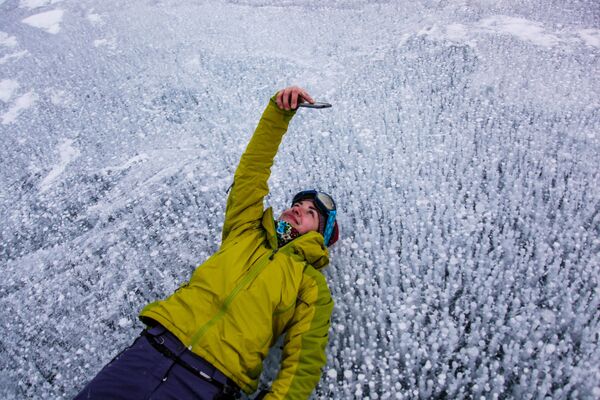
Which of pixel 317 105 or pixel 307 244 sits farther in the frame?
pixel 307 244

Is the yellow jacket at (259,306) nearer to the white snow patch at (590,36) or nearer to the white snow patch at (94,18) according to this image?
the white snow patch at (590,36)

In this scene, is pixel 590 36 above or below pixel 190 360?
above

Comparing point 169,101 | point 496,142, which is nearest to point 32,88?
point 169,101

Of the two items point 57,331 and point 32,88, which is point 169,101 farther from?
point 57,331

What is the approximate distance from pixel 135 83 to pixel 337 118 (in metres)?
3.78

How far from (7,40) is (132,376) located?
9980 mm

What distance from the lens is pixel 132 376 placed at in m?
2.42

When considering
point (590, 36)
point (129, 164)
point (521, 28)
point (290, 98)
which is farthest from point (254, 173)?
point (590, 36)

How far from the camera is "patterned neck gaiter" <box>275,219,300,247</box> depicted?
324 centimetres

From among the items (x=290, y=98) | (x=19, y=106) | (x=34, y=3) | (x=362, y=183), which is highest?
(x=34, y=3)

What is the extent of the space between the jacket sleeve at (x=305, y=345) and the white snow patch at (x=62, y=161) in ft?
14.1

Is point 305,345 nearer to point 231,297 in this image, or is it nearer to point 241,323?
point 241,323

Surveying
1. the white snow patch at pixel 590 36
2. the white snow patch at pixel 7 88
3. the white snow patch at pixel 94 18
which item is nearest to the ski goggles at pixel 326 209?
the white snow patch at pixel 590 36

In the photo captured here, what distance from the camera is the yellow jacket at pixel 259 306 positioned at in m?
2.54
